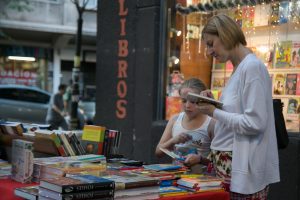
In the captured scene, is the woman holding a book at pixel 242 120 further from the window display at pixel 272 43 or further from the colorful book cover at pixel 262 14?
the colorful book cover at pixel 262 14

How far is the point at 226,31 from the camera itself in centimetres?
303

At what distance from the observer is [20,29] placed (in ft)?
66.3

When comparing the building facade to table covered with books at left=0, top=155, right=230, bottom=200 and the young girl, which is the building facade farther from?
table covered with books at left=0, top=155, right=230, bottom=200

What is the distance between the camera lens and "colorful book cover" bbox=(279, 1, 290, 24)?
217 inches

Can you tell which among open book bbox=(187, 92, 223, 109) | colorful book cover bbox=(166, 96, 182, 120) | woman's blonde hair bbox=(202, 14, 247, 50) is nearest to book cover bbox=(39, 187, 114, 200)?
open book bbox=(187, 92, 223, 109)

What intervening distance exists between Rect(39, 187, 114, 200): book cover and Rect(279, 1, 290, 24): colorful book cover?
12.5ft

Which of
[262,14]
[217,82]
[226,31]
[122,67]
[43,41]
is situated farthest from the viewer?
[43,41]

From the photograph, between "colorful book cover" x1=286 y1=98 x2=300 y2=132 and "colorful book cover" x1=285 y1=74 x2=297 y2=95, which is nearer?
"colorful book cover" x1=286 y1=98 x2=300 y2=132

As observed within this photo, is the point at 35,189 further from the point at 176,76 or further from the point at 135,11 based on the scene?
the point at 135,11

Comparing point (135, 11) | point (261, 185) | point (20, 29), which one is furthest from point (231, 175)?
point (20, 29)

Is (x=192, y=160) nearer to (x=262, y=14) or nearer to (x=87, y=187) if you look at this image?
(x=87, y=187)

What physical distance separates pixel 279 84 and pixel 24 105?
1056 cm

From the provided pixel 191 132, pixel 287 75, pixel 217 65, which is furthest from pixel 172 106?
pixel 191 132

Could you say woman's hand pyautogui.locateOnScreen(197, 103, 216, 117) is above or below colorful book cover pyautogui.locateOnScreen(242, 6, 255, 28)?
below
